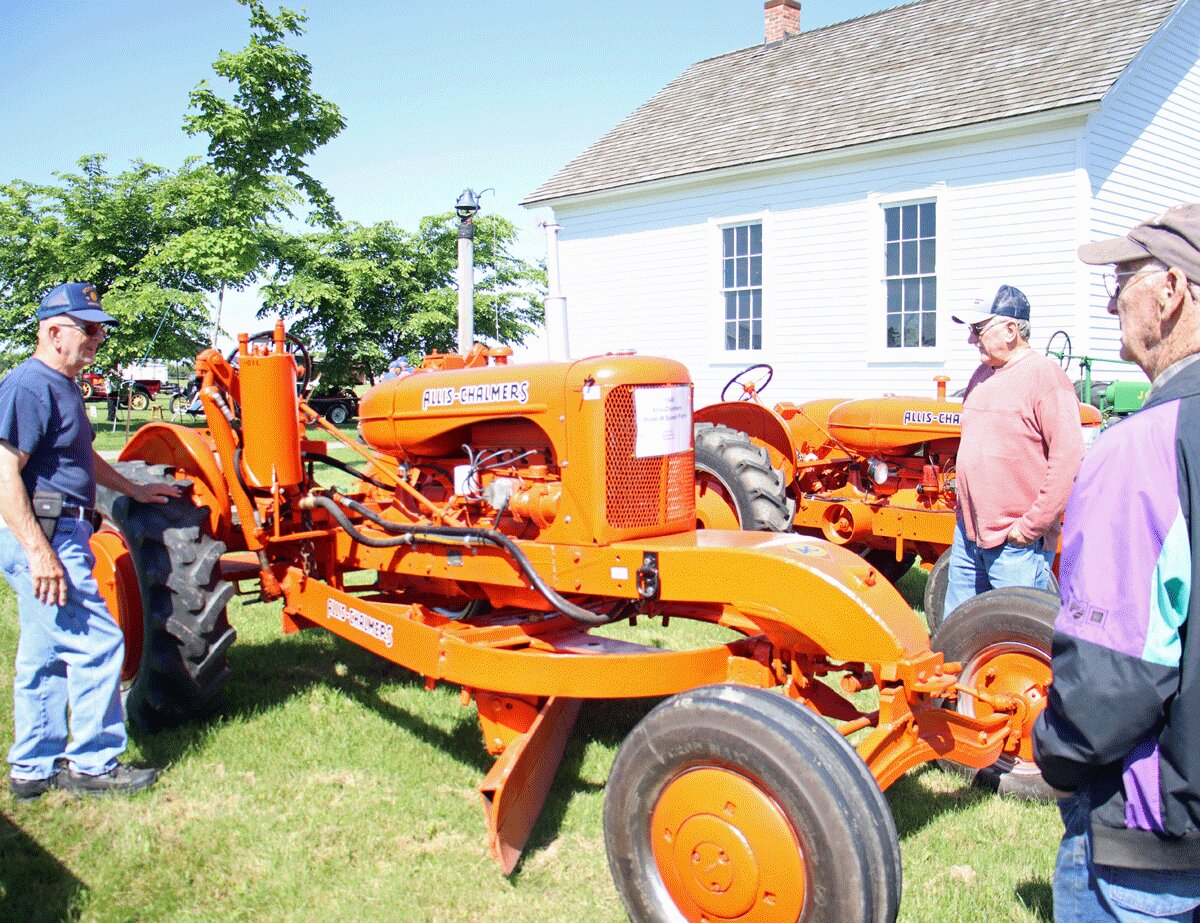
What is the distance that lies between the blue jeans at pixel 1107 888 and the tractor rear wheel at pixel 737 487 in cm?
374

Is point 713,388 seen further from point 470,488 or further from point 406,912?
A: point 406,912

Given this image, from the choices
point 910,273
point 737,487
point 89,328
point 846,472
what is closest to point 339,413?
point 910,273

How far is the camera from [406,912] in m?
3.11

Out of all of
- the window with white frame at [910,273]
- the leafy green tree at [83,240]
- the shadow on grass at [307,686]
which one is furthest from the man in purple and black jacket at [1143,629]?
the leafy green tree at [83,240]

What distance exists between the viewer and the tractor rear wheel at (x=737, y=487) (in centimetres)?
572

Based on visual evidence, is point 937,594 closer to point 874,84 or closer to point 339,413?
point 874,84

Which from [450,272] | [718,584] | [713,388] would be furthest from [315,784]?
[450,272]

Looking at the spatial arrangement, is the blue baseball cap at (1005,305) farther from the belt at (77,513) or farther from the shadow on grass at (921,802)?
the belt at (77,513)

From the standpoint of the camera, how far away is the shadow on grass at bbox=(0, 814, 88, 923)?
10.2 feet

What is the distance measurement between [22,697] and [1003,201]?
11.3 metres

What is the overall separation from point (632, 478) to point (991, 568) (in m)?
1.68

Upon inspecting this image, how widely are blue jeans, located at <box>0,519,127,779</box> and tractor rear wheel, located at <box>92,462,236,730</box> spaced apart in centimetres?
44

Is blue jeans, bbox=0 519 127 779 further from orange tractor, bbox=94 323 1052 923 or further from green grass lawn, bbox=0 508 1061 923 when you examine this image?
orange tractor, bbox=94 323 1052 923

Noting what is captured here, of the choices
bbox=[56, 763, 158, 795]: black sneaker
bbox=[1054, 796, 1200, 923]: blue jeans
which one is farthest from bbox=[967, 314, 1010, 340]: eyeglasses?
bbox=[56, 763, 158, 795]: black sneaker
